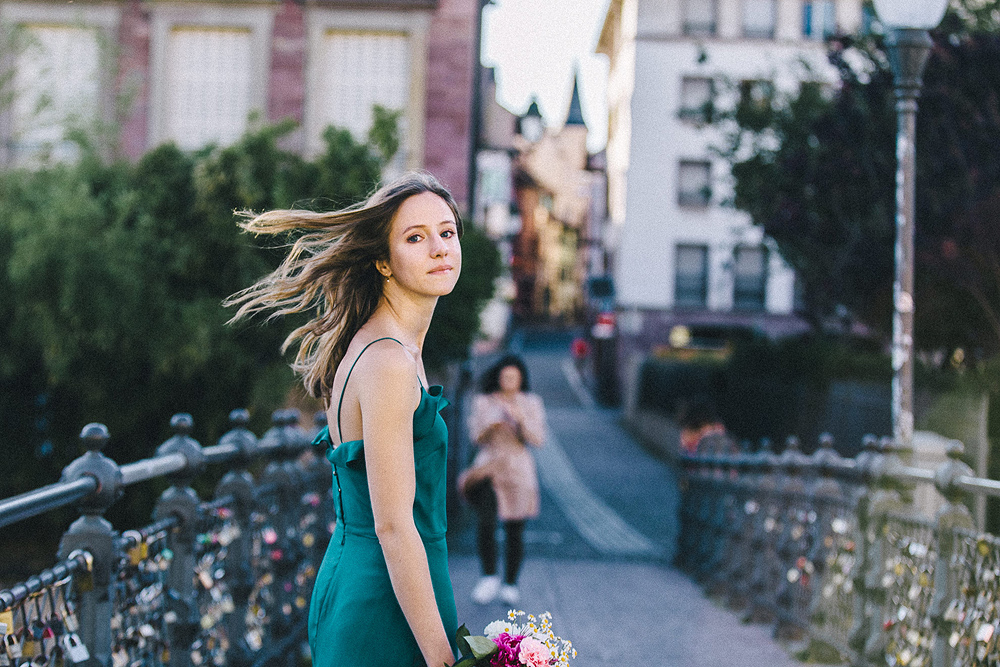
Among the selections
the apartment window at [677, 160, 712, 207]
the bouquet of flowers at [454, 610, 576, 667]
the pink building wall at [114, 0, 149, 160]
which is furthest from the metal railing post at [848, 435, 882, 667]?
the apartment window at [677, 160, 712, 207]

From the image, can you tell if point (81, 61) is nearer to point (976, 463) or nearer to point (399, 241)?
point (976, 463)

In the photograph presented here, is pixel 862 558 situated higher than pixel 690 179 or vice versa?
pixel 690 179

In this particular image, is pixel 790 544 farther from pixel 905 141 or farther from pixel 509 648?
pixel 509 648

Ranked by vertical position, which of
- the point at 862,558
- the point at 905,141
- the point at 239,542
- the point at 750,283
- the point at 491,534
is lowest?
the point at 491,534

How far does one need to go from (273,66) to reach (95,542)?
14913 millimetres

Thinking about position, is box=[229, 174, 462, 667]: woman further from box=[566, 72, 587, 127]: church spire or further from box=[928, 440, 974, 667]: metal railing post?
box=[566, 72, 587, 127]: church spire

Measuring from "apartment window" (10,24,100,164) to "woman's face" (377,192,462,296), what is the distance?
1374 cm

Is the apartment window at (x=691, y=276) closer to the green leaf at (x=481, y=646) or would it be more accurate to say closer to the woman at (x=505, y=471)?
the woman at (x=505, y=471)

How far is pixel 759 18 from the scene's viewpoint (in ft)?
117

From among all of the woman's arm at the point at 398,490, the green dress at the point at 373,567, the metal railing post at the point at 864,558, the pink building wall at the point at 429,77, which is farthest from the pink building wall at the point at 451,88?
the woman's arm at the point at 398,490

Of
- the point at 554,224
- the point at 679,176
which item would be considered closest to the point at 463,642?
the point at 679,176

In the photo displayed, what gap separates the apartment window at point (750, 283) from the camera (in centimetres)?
3519

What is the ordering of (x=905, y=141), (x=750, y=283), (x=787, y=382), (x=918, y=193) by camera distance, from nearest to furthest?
(x=905, y=141) < (x=918, y=193) < (x=787, y=382) < (x=750, y=283)

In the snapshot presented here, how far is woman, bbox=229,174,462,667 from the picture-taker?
7.00 feet
